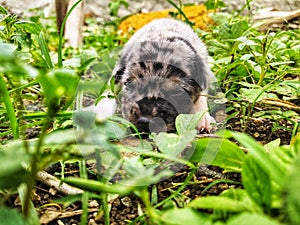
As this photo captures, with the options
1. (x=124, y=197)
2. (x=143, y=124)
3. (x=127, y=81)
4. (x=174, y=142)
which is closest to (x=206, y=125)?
(x=143, y=124)

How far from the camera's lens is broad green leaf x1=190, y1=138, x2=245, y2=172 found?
1.01 m

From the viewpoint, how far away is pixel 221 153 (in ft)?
3.41

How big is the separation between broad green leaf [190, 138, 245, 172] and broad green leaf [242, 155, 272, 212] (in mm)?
154

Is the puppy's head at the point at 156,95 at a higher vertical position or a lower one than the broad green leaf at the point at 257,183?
lower

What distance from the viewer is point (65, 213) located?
4.50ft

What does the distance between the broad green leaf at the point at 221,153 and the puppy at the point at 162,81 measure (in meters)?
0.89

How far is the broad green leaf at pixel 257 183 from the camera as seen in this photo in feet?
2.58

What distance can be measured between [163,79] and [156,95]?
0.43 ft

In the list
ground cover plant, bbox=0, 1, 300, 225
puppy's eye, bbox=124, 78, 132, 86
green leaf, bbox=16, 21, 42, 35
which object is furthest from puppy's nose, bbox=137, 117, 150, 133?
green leaf, bbox=16, 21, 42, 35

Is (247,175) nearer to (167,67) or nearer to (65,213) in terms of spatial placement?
(65,213)

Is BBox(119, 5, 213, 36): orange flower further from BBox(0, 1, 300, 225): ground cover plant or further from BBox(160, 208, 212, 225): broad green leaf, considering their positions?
BBox(160, 208, 212, 225): broad green leaf

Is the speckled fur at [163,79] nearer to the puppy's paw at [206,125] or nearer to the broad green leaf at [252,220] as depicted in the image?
the puppy's paw at [206,125]

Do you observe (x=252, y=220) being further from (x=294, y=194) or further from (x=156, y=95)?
(x=156, y=95)

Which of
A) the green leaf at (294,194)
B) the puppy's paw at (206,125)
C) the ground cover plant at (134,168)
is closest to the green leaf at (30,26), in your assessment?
the ground cover plant at (134,168)
